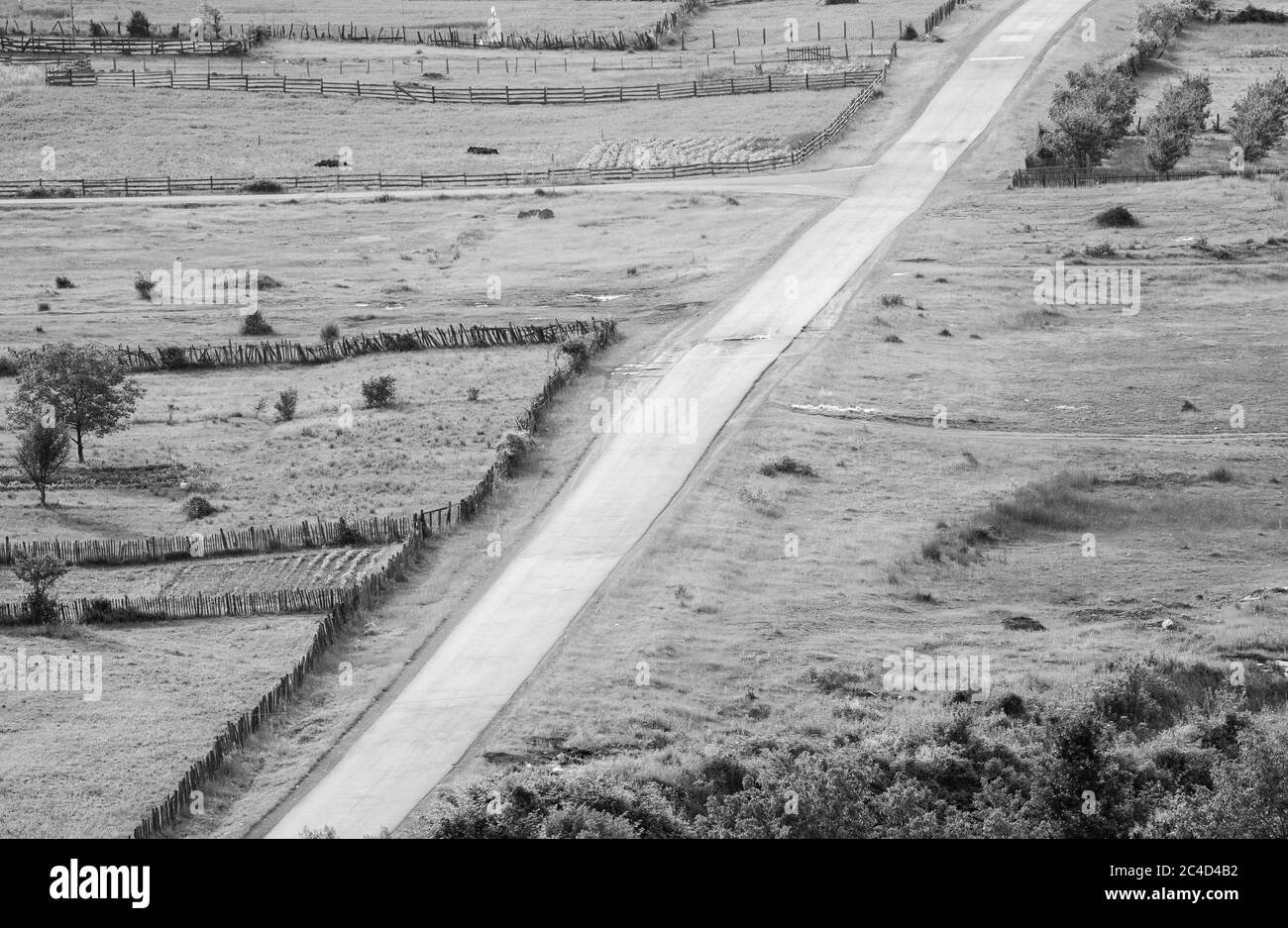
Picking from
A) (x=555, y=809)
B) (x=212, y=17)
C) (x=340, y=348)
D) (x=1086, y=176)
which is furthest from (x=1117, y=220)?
(x=212, y=17)

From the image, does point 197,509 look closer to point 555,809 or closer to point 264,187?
point 555,809

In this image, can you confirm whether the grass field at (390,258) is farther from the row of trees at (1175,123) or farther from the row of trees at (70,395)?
the row of trees at (1175,123)

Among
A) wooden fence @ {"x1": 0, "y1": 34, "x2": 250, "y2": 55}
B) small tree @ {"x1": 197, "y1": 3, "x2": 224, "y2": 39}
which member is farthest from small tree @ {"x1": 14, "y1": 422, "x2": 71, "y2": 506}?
small tree @ {"x1": 197, "y1": 3, "x2": 224, "y2": 39}

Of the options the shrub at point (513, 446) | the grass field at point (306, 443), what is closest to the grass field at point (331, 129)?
the grass field at point (306, 443)

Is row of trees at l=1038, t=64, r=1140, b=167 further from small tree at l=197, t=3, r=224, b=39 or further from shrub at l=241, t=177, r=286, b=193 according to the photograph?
small tree at l=197, t=3, r=224, b=39
